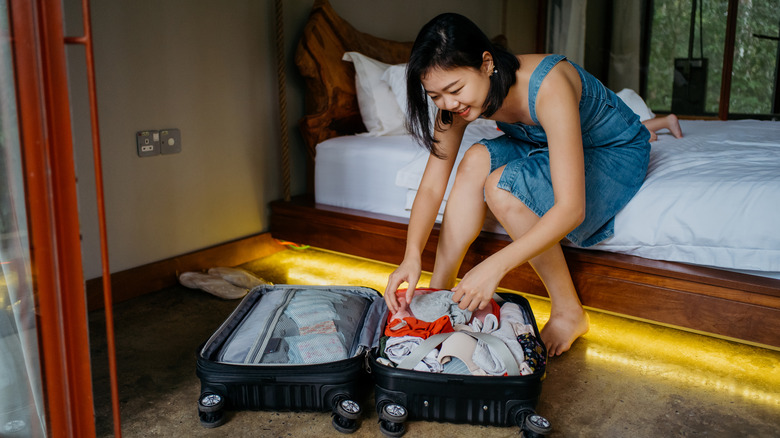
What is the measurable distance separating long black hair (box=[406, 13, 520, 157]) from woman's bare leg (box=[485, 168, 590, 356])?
27cm

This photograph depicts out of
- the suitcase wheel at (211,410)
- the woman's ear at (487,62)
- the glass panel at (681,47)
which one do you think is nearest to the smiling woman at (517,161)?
the woman's ear at (487,62)

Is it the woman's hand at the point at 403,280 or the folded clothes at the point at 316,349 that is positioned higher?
the woman's hand at the point at 403,280

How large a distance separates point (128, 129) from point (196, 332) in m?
0.74

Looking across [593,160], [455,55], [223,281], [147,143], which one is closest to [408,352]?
[455,55]

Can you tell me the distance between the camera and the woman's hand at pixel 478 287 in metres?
1.36

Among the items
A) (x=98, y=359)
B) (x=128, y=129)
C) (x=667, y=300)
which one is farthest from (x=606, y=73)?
(x=98, y=359)

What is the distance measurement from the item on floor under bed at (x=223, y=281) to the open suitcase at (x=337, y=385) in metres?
0.70

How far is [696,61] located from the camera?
4.05 meters

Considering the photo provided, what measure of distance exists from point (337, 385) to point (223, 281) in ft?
3.37

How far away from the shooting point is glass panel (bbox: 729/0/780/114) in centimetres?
387

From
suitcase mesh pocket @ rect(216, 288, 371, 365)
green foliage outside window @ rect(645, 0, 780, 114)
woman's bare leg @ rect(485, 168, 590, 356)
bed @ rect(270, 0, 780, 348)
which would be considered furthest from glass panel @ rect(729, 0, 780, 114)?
suitcase mesh pocket @ rect(216, 288, 371, 365)

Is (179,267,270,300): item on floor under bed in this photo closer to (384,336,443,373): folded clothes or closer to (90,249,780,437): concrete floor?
(90,249,780,437): concrete floor

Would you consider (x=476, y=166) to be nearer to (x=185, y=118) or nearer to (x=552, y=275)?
(x=552, y=275)

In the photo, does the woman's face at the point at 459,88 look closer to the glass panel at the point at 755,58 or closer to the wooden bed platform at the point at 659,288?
the wooden bed platform at the point at 659,288
